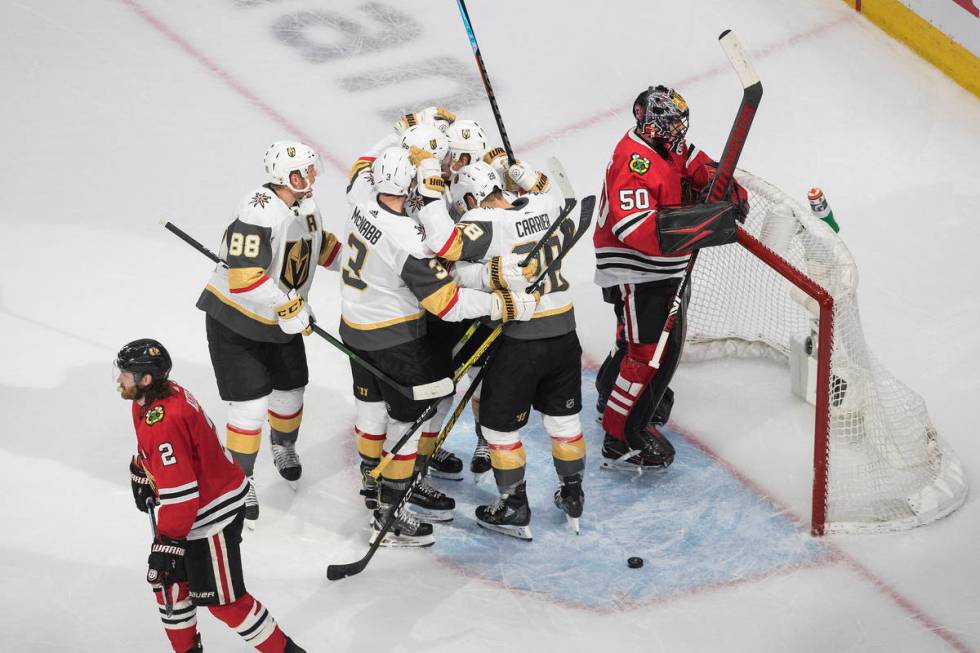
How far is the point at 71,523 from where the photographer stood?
14.4ft

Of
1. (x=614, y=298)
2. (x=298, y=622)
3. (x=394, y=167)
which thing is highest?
(x=394, y=167)

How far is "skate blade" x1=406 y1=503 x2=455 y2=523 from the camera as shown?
4.43 metres

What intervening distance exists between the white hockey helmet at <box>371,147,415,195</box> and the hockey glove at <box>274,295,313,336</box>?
42 cm

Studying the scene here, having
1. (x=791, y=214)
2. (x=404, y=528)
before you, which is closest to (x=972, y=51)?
(x=791, y=214)

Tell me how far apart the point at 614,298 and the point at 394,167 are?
3.27 feet

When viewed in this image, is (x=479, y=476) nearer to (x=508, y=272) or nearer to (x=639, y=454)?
(x=639, y=454)

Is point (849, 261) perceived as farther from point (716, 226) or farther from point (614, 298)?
point (614, 298)

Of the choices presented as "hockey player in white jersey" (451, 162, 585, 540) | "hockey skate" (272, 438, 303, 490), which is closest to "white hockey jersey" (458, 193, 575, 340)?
"hockey player in white jersey" (451, 162, 585, 540)

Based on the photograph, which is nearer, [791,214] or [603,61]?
[791,214]

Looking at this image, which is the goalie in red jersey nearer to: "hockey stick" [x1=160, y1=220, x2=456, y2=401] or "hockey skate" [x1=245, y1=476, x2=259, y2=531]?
"hockey stick" [x1=160, y1=220, x2=456, y2=401]

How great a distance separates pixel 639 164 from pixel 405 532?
129 centimetres

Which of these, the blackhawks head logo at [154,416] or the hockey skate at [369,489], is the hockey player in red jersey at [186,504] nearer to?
the blackhawks head logo at [154,416]

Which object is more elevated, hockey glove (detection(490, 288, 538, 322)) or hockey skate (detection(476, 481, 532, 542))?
hockey glove (detection(490, 288, 538, 322))

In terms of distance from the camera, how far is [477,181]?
403 centimetres
